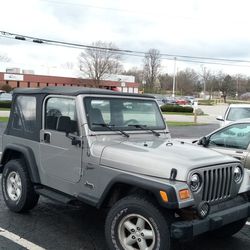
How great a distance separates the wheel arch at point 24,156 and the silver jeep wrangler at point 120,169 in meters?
0.01

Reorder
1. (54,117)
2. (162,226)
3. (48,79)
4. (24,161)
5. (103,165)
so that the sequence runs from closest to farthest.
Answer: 1. (162,226)
2. (103,165)
3. (54,117)
4. (24,161)
5. (48,79)

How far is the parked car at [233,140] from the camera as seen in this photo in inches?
263

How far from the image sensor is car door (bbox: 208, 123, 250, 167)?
6704 mm

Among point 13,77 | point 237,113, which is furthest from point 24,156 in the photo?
point 13,77

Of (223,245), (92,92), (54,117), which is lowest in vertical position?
(223,245)

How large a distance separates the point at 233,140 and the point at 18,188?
351 centimetres

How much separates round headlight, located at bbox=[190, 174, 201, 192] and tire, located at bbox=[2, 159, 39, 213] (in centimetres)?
266

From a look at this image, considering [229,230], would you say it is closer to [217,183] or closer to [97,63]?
[217,183]

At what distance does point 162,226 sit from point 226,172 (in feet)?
3.42

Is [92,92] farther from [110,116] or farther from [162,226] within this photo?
[162,226]

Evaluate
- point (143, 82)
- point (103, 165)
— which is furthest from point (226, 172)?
point (143, 82)

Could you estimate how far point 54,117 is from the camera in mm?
5648

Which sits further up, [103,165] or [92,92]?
[92,92]

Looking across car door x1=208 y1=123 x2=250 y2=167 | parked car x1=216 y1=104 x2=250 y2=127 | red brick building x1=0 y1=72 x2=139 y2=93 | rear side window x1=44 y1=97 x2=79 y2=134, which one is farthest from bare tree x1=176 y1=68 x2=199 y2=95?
rear side window x1=44 y1=97 x2=79 y2=134
